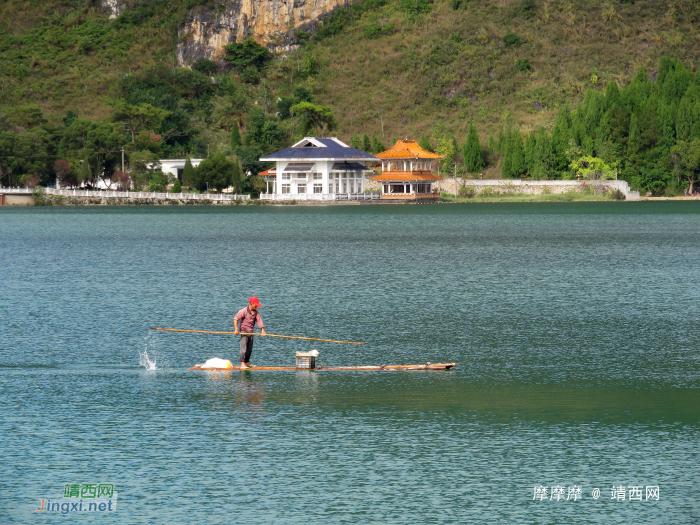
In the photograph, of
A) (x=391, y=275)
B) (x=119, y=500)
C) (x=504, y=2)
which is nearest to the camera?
(x=119, y=500)

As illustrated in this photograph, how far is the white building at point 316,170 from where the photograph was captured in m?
135

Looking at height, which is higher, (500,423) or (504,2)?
(504,2)

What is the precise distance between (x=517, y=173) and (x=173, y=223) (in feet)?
178

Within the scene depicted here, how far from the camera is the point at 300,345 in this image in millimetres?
28469

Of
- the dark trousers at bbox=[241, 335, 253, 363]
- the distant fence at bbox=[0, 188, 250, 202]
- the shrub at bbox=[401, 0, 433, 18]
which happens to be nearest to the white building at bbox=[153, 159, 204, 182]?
the distant fence at bbox=[0, 188, 250, 202]

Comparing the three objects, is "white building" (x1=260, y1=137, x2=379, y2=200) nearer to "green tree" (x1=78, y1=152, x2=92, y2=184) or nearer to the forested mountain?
the forested mountain

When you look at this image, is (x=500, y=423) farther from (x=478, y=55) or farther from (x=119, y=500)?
(x=478, y=55)

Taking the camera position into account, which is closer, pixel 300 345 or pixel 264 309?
pixel 300 345

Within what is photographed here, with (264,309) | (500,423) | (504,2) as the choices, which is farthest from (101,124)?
(500,423)

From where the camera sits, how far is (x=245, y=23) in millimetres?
198750

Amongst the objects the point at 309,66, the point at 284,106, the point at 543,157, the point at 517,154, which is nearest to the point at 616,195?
the point at 543,157

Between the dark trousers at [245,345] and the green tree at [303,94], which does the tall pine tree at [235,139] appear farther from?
the dark trousers at [245,345]

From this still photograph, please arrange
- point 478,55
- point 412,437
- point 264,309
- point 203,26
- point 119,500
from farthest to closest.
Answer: point 203,26 → point 478,55 → point 264,309 → point 412,437 → point 119,500

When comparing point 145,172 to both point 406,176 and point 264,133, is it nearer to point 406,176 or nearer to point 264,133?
point 264,133
